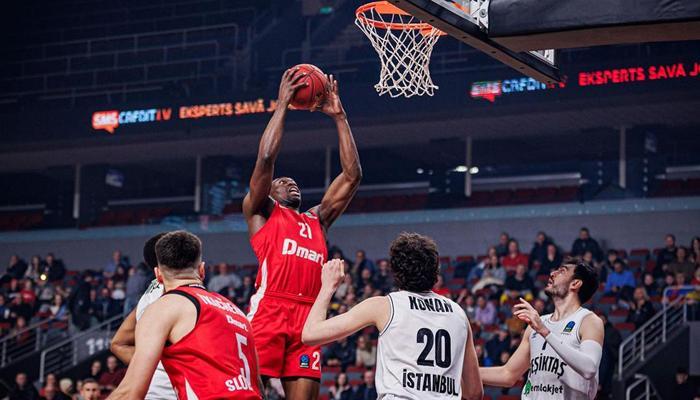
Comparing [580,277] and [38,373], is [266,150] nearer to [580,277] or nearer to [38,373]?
[580,277]

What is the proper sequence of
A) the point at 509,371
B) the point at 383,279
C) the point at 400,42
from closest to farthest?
the point at 509,371, the point at 400,42, the point at 383,279

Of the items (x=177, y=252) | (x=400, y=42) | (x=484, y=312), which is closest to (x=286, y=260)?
(x=177, y=252)

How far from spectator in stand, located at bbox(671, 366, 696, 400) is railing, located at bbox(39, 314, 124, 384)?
10.7 metres

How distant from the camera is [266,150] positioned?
21.2 feet

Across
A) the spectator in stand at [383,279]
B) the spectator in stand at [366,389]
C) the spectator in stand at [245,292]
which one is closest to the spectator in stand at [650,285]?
the spectator in stand at [383,279]

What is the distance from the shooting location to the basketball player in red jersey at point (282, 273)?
21.2 feet

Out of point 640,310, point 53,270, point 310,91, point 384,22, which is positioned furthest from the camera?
point 53,270

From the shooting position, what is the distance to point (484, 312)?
55.1 feet

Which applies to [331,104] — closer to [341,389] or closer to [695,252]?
[341,389]

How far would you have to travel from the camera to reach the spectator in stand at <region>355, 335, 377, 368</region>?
16.4 metres

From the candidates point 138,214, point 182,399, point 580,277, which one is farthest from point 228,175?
point 182,399

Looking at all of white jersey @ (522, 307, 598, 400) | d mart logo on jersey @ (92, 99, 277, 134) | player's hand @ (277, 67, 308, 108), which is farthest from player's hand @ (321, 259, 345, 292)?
d mart logo on jersey @ (92, 99, 277, 134)

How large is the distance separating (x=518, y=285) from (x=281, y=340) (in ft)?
36.9

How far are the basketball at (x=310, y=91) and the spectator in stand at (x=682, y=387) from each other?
10035 mm
